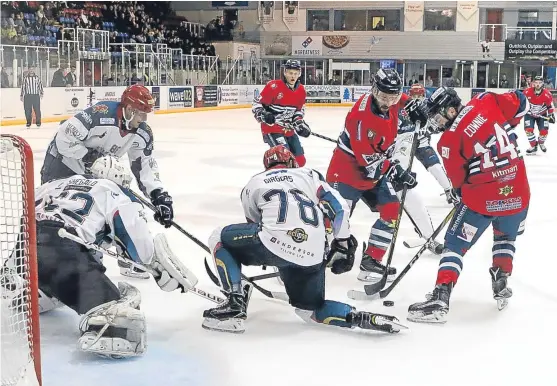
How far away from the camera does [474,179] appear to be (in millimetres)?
3037

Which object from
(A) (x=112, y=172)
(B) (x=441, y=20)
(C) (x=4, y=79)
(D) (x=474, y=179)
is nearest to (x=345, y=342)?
(D) (x=474, y=179)

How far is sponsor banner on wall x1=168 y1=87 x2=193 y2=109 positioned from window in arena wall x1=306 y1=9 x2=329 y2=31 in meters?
7.89

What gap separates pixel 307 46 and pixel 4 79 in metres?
12.8

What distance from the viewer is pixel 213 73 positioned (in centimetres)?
1792

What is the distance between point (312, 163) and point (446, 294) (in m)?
5.30

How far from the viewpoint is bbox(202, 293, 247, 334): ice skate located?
2787 mm

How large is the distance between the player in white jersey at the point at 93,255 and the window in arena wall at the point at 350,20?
20843mm

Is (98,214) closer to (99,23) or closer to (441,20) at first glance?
(99,23)

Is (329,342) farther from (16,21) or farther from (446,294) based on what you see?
(16,21)

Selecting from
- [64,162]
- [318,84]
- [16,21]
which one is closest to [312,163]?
[64,162]

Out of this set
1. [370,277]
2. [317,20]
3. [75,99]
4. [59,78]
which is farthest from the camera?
[317,20]

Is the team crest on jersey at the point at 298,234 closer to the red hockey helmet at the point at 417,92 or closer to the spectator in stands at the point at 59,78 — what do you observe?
the red hockey helmet at the point at 417,92

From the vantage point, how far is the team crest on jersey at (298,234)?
8.79 ft

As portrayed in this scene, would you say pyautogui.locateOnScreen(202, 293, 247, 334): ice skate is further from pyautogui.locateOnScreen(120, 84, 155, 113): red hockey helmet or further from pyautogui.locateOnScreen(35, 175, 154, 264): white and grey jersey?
pyautogui.locateOnScreen(120, 84, 155, 113): red hockey helmet
